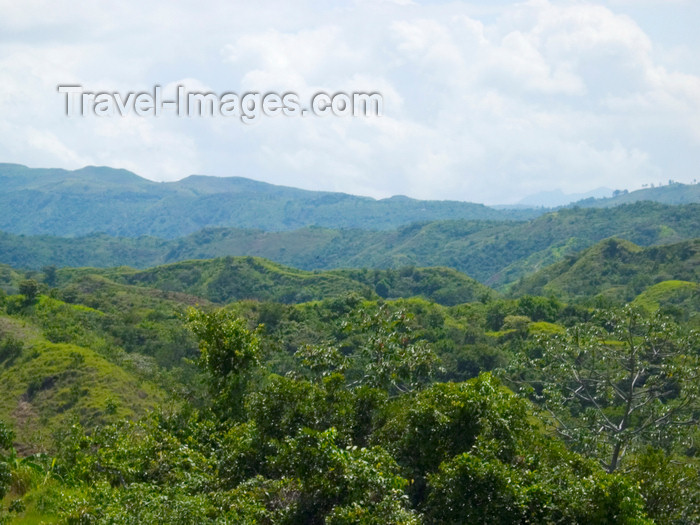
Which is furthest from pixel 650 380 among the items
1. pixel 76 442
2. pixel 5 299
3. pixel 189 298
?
pixel 189 298

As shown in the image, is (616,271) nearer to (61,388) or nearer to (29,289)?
(29,289)

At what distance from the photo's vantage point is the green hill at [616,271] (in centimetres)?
9325

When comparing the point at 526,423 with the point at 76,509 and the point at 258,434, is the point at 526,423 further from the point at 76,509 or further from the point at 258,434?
the point at 76,509

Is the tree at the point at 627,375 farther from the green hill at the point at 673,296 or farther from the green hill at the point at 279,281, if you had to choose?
the green hill at the point at 279,281

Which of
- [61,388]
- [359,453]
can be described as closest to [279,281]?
[61,388]

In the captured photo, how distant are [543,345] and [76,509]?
13.9m

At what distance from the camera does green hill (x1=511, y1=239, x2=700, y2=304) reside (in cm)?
9325

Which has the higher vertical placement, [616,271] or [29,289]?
[29,289]

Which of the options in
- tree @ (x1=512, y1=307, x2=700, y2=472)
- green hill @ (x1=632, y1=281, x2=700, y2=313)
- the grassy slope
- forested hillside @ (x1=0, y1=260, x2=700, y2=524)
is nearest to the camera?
forested hillside @ (x1=0, y1=260, x2=700, y2=524)

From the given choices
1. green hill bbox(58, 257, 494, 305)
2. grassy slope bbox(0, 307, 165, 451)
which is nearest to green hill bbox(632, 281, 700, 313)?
green hill bbox(58, 257, 494, 305)

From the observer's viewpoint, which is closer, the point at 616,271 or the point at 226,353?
the point at 226,353

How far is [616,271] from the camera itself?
10606 centimetres

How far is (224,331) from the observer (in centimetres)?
1506

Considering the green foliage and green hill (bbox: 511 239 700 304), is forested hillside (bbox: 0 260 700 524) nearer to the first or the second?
the green foliage
